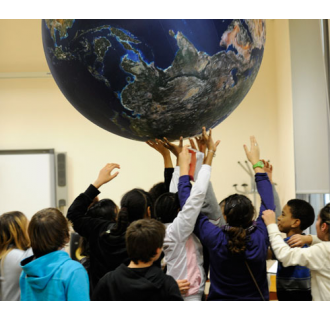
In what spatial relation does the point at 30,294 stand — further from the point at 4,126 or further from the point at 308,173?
the point at 4,126

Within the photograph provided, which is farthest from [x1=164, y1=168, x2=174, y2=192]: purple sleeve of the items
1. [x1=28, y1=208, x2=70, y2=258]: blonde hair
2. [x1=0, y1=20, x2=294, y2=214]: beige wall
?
[x1=0, y1=20, x2=294, y2=214]: beige wall

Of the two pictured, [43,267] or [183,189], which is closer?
[43,267]

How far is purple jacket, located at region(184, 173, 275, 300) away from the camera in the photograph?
2.26 metres

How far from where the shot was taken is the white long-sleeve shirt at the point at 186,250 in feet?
7.64

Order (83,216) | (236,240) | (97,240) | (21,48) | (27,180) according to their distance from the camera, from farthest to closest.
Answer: (21,48) < (27,180) < (83,216) < (97,240) < (236,240)

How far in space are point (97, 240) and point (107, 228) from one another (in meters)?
0.08

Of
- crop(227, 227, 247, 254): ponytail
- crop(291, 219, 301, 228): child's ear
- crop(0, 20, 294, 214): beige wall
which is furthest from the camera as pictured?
crop(0, 20, 294, 214): beige wall

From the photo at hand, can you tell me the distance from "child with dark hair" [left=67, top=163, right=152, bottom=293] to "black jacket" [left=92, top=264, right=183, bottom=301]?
1.68 feet

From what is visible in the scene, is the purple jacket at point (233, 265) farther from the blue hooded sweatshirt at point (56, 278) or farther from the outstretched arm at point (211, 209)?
the blue hooded sweatshirt at point (56, 278)

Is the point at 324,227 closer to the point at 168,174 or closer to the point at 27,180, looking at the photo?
the point at 168,174

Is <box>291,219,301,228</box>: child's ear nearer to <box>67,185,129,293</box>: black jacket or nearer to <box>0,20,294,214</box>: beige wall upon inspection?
<box>67,185,129,293</box>: black jacket

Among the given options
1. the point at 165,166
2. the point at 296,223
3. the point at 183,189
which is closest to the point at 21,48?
→ the point at 165,166

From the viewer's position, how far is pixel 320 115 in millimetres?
6230

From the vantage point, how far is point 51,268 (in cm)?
191
